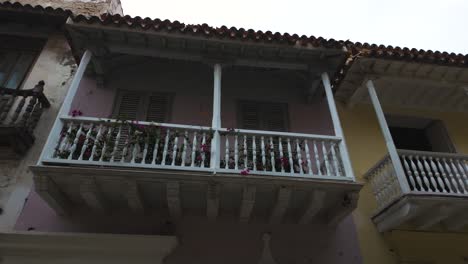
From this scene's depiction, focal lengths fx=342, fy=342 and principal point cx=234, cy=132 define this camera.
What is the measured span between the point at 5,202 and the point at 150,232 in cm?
245

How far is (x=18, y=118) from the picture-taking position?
21.2 ft

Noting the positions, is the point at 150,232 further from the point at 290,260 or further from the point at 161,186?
the point at 290,260

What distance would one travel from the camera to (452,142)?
7.62 m

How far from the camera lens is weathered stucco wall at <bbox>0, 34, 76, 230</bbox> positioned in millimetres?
5637

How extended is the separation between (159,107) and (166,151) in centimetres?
220

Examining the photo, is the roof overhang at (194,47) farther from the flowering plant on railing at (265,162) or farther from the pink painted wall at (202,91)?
the flowering plant on railing at (265,162)

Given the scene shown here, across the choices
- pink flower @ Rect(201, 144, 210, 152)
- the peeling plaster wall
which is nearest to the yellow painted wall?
pink flower @ Rect(201, 144, 210, 152)

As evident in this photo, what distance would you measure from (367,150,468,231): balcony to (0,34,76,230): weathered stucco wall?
6180 mm

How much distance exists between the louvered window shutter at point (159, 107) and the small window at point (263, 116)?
1.52 meters

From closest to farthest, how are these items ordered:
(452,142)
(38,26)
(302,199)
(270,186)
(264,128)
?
(270,186) < (302,199) < (264,128) < (452,142) < (38,26)

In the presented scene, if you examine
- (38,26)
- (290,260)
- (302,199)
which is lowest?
(290,260)

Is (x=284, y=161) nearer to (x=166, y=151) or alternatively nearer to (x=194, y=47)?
(x=166, y=151)

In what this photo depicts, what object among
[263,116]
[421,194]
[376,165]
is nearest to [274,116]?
[263,116]

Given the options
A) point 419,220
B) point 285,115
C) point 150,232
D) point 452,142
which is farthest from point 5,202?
point 452,142
